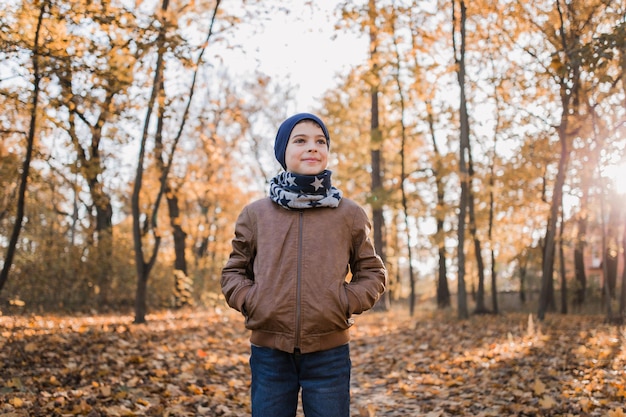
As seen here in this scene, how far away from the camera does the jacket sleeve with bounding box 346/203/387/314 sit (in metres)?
2.54

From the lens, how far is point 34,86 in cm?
701

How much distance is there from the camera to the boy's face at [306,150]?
2658mm

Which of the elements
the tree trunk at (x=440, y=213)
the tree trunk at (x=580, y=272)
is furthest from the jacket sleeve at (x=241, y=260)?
the tree trunk at (x=580, y=272)

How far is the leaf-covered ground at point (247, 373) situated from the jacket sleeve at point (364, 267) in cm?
256

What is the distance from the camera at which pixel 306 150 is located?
2.66m

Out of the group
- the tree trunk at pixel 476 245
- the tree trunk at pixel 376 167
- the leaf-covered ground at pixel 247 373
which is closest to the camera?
the leaf-covered ground at pixel 247 373

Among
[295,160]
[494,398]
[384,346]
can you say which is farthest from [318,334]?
[384,346]

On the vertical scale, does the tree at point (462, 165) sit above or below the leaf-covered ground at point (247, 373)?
above

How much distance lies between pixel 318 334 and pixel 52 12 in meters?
6.15

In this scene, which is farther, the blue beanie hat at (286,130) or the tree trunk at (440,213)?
the tree trunk at (440,213)

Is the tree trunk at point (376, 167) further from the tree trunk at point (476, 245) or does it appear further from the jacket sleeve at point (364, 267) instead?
the jacket sleeve at point (364, 267)

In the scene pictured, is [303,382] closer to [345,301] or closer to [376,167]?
[345,301]

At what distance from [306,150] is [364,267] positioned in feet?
2.00

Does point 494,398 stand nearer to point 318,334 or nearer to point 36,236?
point 318,334
